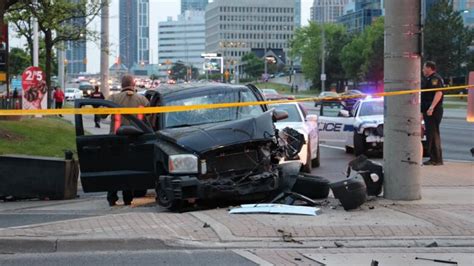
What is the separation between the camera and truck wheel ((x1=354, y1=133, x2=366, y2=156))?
53.6ft

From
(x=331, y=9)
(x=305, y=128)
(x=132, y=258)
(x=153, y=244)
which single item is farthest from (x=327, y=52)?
(x=132, y=258)

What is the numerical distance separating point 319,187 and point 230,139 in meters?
1.60

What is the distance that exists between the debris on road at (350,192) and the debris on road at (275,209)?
34cm

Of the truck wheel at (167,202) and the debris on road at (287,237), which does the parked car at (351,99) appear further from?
the debris on road at (287,237)

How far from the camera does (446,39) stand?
70.8 metres

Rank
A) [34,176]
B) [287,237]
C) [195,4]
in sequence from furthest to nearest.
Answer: [195,4]
[34,176]
[287,237]

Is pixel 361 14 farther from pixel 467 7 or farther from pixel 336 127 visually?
pixel 336 127

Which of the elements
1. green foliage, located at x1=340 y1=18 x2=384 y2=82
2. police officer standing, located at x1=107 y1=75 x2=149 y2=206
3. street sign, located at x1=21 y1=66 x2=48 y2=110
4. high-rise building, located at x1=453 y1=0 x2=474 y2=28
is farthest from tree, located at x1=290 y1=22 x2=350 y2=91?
police officer standing, located at x1=107 y1=75 x2=149 y2=206

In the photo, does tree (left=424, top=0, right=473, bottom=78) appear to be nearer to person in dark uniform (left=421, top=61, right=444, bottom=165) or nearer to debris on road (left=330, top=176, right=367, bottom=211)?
person in dark uniform (left=421, top=61, right=444, bottom=165)

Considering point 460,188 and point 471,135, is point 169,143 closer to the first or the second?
point 460,188

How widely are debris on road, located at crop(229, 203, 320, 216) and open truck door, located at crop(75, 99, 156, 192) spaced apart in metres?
1.67

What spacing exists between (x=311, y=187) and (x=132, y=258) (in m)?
3.48

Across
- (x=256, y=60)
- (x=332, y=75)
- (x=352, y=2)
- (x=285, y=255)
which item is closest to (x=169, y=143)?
(x=285, y=255)

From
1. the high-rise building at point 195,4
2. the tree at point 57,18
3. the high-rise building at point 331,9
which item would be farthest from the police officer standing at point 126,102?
the high-rise building at point 195,4
